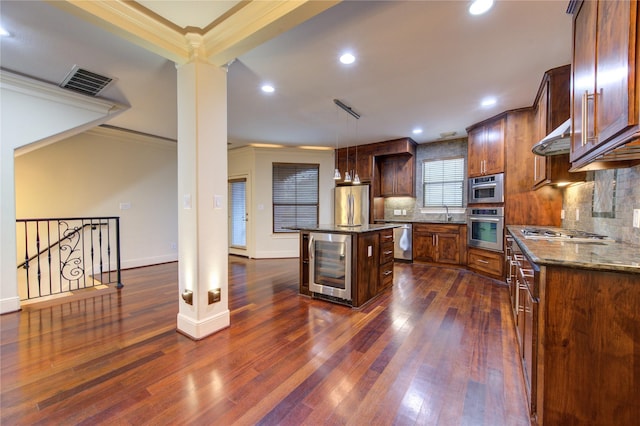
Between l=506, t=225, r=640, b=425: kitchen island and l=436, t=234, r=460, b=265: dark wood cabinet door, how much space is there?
3.79 metres

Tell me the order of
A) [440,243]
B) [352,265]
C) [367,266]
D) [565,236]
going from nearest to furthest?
[565,236], [352,265], [367,266], [440,243]

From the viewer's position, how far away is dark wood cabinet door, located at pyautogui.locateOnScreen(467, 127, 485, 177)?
4.45 meters

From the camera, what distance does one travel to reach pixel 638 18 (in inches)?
39.8

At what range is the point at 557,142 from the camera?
2.27 m

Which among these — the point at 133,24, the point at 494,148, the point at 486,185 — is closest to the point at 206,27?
the point at 133,24

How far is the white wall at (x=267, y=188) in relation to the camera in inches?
247

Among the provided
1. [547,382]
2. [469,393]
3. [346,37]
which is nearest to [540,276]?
[547,382]

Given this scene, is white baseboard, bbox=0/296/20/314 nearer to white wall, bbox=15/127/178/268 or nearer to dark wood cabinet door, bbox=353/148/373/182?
white wall, bbox=15/127/178/268

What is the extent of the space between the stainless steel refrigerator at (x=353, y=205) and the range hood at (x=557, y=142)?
355 cm

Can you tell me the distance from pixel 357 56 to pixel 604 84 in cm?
180

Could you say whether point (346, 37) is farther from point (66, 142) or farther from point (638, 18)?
point (66, 142)

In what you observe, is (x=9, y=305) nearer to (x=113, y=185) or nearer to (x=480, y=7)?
(x=113, y=185)

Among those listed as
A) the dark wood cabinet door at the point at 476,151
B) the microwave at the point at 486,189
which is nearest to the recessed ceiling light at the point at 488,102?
the dark wood cabinet door at the point at 476,151

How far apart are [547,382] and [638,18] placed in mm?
1590
